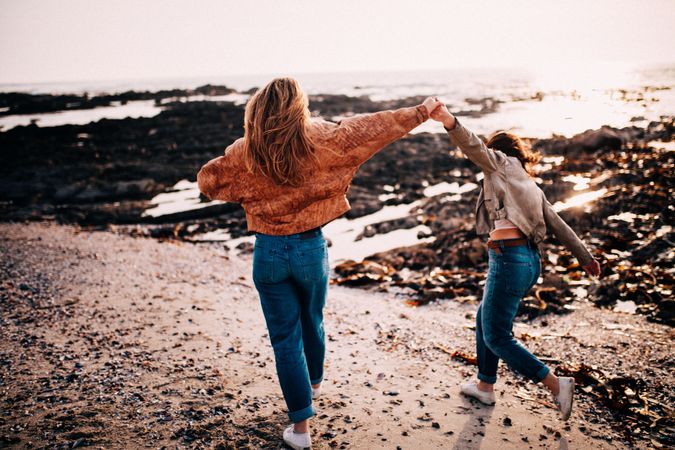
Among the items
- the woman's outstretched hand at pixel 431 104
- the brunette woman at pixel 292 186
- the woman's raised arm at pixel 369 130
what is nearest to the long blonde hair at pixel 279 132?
the brunette woman at pixel 292 186

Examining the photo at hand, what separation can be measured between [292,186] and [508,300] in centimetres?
151

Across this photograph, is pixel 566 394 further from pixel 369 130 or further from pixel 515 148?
pixel 369 130

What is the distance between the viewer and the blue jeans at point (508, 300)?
271cm

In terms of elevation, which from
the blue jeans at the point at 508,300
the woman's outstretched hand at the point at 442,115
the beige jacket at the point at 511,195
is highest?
the woman's outstretched hand at the point at 442,115

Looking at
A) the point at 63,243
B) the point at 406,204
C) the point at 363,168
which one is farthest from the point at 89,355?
the point at 363,168

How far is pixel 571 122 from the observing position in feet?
73.3

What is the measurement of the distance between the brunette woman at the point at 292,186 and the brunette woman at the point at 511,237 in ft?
2.05

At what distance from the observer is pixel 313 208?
2412 mm

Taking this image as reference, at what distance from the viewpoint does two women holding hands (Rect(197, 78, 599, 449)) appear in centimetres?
223

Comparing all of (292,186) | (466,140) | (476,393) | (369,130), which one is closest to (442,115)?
(466,140)

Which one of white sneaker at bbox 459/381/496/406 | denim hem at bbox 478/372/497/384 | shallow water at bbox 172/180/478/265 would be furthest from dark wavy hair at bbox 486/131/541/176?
shallow water at bbox 172/180/478/265

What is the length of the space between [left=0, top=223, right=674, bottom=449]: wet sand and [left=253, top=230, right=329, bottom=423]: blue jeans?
1.69ft

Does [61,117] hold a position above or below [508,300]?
above

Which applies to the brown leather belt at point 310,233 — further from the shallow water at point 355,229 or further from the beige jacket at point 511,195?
the shallow water at point 355,229
